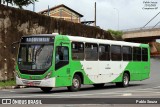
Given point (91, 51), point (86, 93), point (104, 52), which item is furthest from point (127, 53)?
point (86, 93)

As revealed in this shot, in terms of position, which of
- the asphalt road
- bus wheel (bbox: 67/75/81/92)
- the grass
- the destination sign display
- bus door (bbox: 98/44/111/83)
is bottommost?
the asphalt road

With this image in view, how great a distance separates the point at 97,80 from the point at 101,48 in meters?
1.80

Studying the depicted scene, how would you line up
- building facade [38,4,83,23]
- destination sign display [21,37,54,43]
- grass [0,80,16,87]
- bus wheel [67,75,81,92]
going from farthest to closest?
building facade [38,4,83,23]
grass [0,80,16,87]
bus wheel [67,75,81,92]
destination sign display [21,37,54,43]

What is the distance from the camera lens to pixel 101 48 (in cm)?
2609

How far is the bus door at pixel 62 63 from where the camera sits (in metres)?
22.3

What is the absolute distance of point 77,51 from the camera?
23.9m

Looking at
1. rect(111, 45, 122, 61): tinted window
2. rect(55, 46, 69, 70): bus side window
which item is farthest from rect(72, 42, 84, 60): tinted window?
rect(111, 45, 122, 61): tinted window

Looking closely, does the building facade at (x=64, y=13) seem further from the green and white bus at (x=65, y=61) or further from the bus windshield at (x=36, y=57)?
the bus windshield at (x=36, y=57)

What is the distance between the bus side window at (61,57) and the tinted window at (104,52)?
353 centimetres

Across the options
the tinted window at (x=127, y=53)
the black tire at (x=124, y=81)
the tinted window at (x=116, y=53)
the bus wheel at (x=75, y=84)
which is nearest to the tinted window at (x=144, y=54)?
the tinted window at (x=127, y=53)

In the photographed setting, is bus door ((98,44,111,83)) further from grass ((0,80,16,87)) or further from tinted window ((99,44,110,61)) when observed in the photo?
grass ((0,80,16,87))

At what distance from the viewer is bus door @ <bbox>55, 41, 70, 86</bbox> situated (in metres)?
22.3

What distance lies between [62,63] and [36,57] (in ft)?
4.35

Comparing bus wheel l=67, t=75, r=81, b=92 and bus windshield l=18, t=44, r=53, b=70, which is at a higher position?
bus windshield l=18, t=44, r=53, b=70
